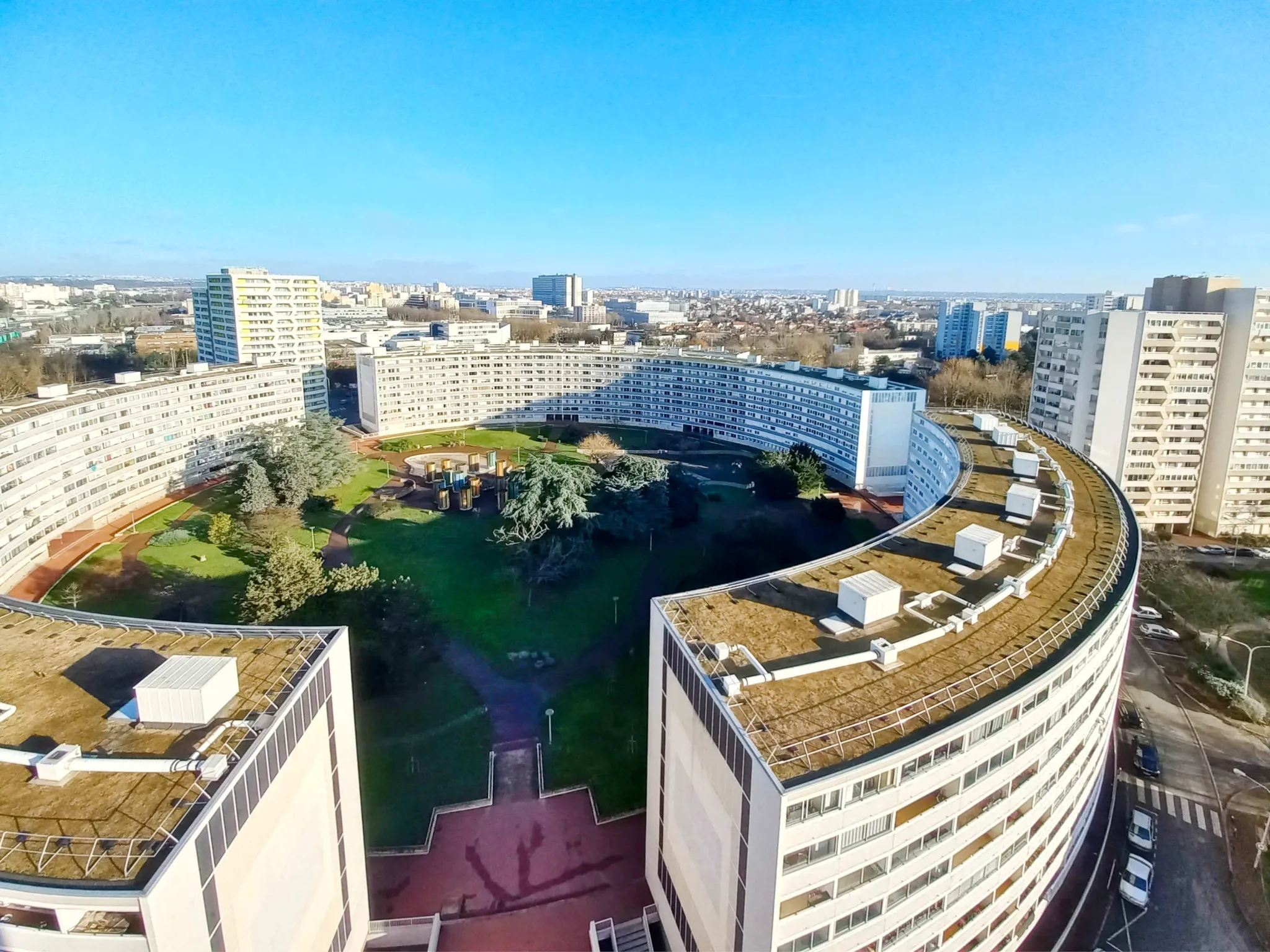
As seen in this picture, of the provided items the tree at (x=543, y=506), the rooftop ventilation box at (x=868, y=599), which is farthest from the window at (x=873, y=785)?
the tree at (x=543, y=506)

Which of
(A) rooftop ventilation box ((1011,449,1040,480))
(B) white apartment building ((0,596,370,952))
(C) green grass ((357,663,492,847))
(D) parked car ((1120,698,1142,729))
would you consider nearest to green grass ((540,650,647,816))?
(C) green grass ((357,663,492,847))

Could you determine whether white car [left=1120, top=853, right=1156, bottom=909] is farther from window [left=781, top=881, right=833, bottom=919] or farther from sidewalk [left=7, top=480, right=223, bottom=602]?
sidewalk [left=7, top=480, right=223, bottom=602]

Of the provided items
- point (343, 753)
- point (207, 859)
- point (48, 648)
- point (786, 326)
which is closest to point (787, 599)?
point (343, 753)

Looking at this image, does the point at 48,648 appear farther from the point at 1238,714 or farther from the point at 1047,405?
the point at 1047,405

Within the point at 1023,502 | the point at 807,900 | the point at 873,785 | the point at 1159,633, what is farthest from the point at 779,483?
the point at 807,900

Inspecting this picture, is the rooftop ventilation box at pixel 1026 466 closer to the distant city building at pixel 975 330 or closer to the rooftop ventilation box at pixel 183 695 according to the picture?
the rooftop ventilation box at pixel 183 695

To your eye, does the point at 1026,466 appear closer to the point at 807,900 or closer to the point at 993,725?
the point at 993,725
